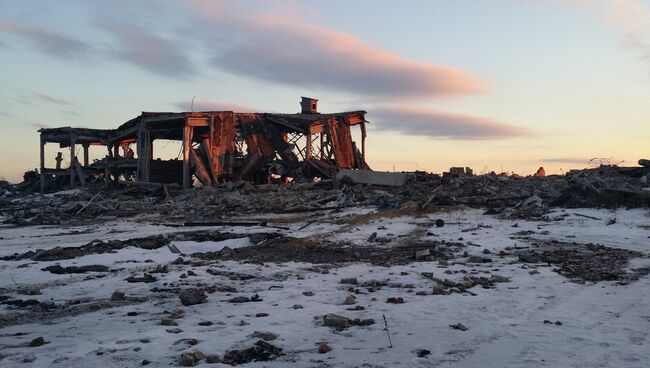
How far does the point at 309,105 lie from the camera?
3372 centimetres

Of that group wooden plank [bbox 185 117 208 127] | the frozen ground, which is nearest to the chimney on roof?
wooden plank [bbox 185 117 208 127]

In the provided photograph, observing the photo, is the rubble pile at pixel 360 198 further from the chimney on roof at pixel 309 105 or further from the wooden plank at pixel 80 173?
the chimney on roof at pixel 309 105

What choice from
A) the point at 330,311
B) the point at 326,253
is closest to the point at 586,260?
the point at 326,253

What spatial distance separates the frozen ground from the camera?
448 cm

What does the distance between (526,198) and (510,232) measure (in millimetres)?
5593

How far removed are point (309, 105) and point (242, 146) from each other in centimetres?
565

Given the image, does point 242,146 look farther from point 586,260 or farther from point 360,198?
point 586,260

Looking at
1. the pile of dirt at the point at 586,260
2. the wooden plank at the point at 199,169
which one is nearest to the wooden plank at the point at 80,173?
the wooden plank at the point at 199,169

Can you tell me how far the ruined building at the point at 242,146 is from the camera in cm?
2817

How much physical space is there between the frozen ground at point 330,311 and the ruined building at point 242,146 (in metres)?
17.9

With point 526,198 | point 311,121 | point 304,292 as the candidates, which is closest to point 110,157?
point 311,121

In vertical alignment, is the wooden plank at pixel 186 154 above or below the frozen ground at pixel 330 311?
above

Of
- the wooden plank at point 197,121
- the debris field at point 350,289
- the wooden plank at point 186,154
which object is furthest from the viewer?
the wooden plank at point 186,154

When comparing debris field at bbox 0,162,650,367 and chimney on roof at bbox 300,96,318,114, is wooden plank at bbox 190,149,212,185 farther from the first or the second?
debris field at bbox 0,162,650,367
